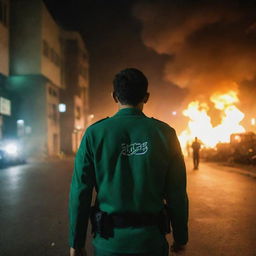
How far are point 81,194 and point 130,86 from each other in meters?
0.76

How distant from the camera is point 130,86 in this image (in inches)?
90.6

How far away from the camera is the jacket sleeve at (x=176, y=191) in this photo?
2.28 meters

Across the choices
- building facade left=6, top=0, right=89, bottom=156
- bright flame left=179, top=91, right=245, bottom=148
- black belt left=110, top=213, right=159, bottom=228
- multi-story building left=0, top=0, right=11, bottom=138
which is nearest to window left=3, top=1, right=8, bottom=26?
multi-story building left=0, top=0, right=11, bottom=138

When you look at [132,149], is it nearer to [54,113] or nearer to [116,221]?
[116,221]

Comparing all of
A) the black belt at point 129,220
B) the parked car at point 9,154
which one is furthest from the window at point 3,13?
the black belt at point 129,220

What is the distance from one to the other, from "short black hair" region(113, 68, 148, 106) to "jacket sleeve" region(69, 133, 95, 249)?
374 millimetres

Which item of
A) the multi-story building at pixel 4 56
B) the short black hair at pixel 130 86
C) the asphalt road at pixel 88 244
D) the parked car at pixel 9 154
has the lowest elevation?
the asphalt road at pixel 88 244

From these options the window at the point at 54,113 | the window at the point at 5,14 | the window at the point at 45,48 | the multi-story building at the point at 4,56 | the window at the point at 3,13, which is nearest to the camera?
the multi-story building at the point at 4,56

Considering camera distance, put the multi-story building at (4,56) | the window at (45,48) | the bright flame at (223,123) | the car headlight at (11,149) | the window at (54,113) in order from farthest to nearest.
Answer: the window at (54,113) < the window at (45,48) < the multi-story building at (4,56) < the bright flame at (223,123) < the car headlight at (11,149)

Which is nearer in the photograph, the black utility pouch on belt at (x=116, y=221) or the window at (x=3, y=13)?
the black utility pouch on belt at (x=116, y=221)

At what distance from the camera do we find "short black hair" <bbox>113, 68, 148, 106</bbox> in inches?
90.6

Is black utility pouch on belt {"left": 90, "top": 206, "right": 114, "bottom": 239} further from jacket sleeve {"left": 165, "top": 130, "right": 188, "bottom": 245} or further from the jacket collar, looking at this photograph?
the jacket collar

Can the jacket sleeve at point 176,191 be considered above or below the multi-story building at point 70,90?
below

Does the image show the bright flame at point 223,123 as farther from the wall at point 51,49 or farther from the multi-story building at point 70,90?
the multi-story building at point 70,90
